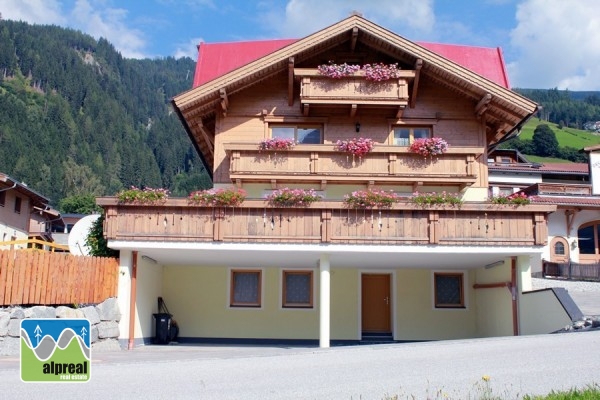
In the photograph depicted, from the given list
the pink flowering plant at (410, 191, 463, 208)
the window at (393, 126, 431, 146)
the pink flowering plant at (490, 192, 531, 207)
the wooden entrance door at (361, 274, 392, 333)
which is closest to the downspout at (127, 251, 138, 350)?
the wooden entrance door at (361, 274, 392, 333)

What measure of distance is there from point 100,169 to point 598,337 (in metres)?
130

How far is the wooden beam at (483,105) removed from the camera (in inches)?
755

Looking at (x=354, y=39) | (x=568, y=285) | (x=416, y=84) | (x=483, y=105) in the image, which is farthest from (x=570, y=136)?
(x=354, y=39)

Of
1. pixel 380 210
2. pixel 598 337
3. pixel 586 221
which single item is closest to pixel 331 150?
pixel 380 210

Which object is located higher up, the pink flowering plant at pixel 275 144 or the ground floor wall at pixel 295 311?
the pink flowering plant at pixel 275 144

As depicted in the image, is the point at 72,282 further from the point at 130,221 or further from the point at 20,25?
the point at 20,25

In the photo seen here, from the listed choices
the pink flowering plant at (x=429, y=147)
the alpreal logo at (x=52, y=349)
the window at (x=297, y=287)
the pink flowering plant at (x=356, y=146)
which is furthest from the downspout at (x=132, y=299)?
the alpreal logo at (x=52, y=349)

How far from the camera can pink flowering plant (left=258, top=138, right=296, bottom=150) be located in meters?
18.9

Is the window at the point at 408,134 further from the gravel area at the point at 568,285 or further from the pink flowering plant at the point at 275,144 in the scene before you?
the gravel area at the point at 568,285

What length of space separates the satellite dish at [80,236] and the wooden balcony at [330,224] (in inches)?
79.4

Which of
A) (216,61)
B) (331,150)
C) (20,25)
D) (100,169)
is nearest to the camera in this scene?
(331,150)

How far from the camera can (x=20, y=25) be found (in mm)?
196125

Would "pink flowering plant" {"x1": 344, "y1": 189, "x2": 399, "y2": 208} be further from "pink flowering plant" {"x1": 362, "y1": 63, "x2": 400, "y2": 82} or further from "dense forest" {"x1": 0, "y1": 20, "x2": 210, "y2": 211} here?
"dense forest" {"x1": 0, "y1": 20, "x2": 210, "y2": 211}

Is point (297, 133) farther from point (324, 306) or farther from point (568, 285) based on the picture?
point (568, 285)
